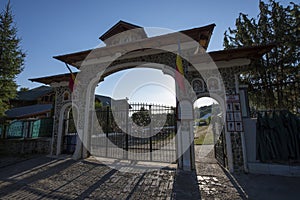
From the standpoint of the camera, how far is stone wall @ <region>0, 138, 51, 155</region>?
24.9ft

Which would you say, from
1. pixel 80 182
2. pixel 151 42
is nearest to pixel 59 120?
pixel 80 182

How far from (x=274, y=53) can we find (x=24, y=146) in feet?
43.4

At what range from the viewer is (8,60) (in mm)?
8461

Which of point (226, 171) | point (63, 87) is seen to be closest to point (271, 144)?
point (226, 171)

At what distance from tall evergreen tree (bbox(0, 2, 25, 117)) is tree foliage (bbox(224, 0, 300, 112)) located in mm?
12007

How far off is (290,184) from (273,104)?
3611 mm

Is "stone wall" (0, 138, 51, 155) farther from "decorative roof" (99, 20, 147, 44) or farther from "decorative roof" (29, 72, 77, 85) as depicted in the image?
"decorative roof" (99, 20, 147, 44)

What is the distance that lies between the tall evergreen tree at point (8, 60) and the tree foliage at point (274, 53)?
1201cm

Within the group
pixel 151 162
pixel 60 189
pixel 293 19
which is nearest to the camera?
pixel 60 189

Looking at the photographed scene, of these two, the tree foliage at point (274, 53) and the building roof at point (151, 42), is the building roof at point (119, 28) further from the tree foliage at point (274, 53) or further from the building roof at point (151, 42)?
the tree foliage at point (274, 53)

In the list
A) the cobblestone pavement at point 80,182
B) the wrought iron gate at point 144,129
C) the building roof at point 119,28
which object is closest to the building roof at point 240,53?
the wrought iron gate at point 144,129

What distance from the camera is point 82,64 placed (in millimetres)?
7145

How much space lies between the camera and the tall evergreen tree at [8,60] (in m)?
8.27

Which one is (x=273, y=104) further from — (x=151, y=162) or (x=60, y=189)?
(x=60, y=189)
